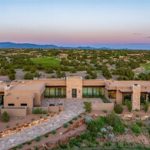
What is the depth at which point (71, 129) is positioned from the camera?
1122 inches

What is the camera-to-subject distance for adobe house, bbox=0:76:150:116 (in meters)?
33.3

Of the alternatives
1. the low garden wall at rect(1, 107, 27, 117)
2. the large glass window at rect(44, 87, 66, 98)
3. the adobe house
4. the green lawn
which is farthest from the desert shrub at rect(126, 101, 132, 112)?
the green lawn

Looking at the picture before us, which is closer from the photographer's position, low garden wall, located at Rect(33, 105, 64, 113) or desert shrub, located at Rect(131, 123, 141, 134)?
desert shrub, located at Rect(131, 123, 141, 134)

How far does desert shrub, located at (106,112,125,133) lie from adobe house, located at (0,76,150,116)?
4.75 meters

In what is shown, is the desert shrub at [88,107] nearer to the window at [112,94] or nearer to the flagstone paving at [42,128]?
the flagstone paving at [42,128]

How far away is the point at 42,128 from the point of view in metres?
27.7

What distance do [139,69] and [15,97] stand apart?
37828 mm

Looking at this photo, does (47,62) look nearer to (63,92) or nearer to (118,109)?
(63,92)

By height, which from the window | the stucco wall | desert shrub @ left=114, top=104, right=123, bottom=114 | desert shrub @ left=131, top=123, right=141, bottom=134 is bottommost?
desert shrub @ left=131, top=123, right=141, bottom=134

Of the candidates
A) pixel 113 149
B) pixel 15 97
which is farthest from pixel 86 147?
pixel 15 97

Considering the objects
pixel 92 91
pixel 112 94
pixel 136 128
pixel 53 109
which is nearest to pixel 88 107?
pixel 53 109

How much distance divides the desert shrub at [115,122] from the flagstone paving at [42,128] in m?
2.82

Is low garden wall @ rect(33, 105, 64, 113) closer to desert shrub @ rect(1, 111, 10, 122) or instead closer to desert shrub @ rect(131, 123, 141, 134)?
desert shrub @ rect(1, 111, 10, 122)

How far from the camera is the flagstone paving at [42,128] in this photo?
24.8 metres
